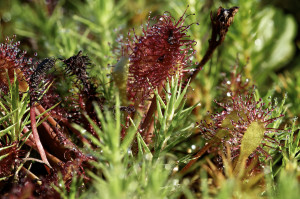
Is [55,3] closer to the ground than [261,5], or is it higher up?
higher up

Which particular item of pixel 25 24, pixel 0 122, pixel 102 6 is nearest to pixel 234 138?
pixel 0 122

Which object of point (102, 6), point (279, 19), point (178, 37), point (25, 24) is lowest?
point (178, 37)

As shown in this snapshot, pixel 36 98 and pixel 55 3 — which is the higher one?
pixel 55 3

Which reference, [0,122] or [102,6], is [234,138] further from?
[102,6]

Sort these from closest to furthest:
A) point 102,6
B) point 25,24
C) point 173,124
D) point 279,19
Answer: point 173,124 < point 102,6 < point 25,24 < point 279,19

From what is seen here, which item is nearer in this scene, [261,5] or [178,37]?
[178,37]

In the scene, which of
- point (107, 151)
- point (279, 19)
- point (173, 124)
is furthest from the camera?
point (279, 19)

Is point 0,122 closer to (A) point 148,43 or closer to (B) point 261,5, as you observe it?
(A) point 148,43

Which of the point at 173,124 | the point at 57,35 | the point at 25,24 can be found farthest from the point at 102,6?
the point at 173,124

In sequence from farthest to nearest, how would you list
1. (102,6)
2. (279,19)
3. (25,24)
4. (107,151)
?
1. (279,19)
2. (25,24)
3. (102,6)
4. (107,151)
